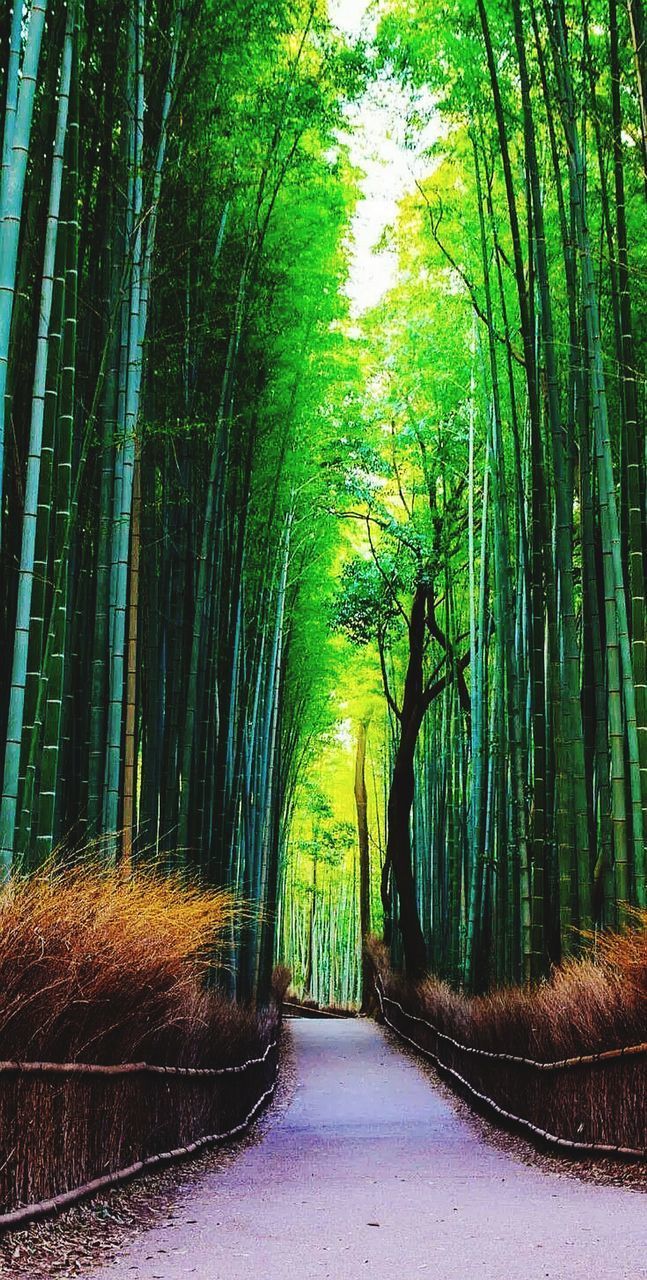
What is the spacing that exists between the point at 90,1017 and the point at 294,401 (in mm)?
5359

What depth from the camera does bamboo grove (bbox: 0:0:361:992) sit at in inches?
139

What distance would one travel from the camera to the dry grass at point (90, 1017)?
230cm

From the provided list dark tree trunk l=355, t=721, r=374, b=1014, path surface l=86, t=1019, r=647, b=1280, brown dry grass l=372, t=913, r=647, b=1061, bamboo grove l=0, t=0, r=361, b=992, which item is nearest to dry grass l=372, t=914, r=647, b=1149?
brown dry grass l=372, t=913, r=647, b=1061

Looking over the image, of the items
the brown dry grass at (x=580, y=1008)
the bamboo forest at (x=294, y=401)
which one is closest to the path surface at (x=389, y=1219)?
the brown dry grass at (x=580, y=1008)

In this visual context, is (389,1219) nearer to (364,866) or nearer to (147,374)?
(147,374)

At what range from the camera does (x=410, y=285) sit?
9.79 m

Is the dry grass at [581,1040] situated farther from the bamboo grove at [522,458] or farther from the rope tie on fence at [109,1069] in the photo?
the rope tie on fence at [109,1069]

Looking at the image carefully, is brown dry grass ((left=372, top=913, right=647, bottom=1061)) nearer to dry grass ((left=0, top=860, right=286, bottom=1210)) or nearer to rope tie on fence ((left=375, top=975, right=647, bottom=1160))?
rope tie on fence ((left=375, top=975, right=647, bottom=1160))

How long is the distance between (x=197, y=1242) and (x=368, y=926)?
1512 centimetres

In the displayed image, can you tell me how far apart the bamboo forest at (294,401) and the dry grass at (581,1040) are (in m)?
0.34

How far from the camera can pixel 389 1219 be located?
9.03ft

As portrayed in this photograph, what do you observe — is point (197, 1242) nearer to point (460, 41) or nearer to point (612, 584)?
point (612, 584)

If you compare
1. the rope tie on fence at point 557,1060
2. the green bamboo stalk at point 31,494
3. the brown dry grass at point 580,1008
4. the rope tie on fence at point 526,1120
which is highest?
the green bamboo stalk at point 31,494

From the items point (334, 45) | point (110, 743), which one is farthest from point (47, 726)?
point (334, 45)
